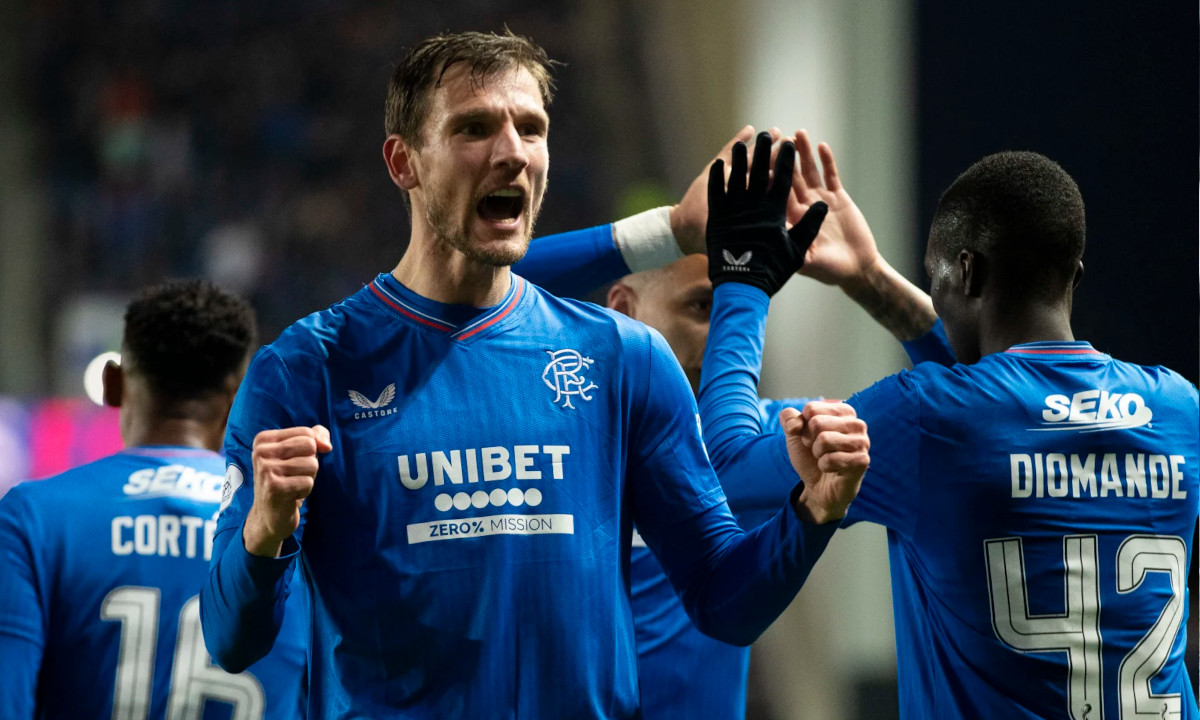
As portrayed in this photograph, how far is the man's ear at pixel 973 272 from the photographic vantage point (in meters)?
2.65

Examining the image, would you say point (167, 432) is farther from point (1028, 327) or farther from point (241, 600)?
point (1028, 327)

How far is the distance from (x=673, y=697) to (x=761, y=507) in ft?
2.58

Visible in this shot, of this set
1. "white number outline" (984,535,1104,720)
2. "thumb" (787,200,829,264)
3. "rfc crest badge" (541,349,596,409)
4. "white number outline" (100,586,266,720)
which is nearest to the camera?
A: "rfc crest badge" (541,349,596,409)

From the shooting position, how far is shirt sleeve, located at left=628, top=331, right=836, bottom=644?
7.23ft

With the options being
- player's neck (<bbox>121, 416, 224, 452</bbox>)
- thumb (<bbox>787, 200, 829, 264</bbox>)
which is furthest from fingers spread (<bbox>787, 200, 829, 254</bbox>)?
player's neck (<bbox>121, 416, 224, 452</bbox>)

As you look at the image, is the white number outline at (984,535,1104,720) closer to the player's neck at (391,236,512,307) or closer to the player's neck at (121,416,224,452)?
the player's neck at (391,236,512,307)

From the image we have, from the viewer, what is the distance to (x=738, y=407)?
2852 mm

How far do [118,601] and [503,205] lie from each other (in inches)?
59.8

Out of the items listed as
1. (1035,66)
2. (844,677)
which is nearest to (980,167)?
(1035,66)

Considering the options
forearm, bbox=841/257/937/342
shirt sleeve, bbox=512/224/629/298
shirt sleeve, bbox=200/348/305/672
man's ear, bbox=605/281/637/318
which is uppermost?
man's ear, bbox=605/281/637/318

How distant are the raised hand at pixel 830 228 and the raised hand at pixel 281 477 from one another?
5.29ft

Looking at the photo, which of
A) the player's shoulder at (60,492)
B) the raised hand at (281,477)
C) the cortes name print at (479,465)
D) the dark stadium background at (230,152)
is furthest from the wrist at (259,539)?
the dark stadium background at (230,152)

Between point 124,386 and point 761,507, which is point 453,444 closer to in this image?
point 761,507

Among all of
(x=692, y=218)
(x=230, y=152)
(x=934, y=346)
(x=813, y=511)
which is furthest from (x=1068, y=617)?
(x=230, y=152)
